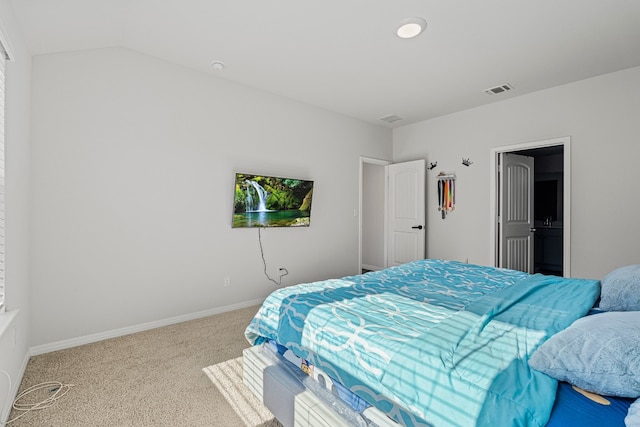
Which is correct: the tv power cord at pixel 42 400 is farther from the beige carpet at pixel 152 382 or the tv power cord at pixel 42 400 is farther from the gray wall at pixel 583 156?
the gray wall at pixel 583 156

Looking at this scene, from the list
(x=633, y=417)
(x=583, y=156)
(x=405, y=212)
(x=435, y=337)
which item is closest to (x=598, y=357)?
(x=633, y=417)

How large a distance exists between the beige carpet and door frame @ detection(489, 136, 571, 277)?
349 cm

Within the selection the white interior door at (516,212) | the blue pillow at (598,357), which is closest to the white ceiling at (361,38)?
the white interior door at (516,212)

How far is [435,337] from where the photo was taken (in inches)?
50.5

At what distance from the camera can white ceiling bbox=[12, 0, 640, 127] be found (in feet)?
7.55

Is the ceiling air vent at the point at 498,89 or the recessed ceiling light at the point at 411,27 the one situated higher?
the recessed ceiling light at the point at 411,27

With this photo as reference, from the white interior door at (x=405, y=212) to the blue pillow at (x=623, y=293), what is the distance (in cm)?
315

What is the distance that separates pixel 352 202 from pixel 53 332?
12.5 ft

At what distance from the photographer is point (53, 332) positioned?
262cm

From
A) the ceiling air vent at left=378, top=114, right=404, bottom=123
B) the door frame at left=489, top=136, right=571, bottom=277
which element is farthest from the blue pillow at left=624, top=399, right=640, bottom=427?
the ceiling air vent at left=378, top=114, right=404, bottom=123

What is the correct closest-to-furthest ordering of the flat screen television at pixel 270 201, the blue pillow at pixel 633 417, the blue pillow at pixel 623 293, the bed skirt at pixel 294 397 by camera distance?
1. the blue pillow at pixel 633 417
2. the bed skirt at pixel 294 397
3. the blue pillow at pixel 623 293
4. the flat screen television at pixel 270 201

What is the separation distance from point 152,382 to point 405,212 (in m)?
4.14

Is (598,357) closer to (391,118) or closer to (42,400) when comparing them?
(42,400)

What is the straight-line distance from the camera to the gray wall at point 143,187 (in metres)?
2.62
